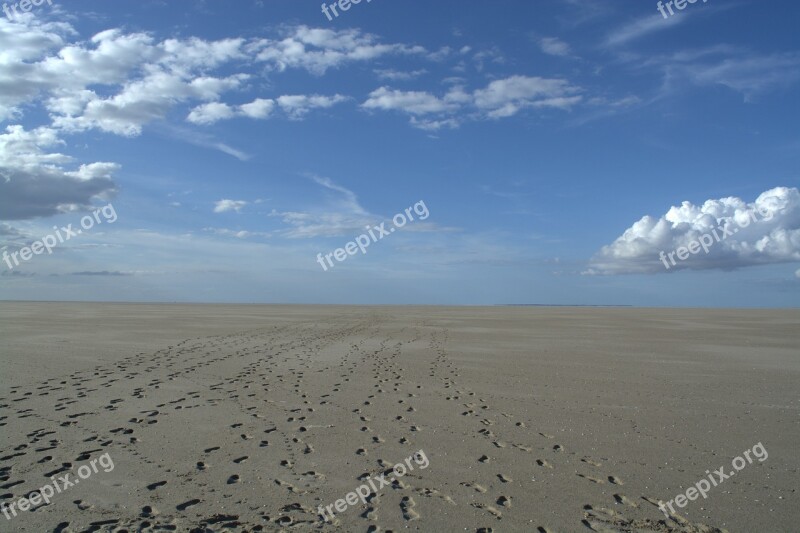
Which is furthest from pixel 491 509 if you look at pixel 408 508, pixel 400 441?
pixel 400 441

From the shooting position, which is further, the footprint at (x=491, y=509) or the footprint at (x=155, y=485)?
the footprint at (x=155, y=485)

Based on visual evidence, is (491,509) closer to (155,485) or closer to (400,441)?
(400,441)

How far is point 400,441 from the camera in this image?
29.9 ft

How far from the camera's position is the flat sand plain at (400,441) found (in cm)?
629

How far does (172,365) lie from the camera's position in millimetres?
17344

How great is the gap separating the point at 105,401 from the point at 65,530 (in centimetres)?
686

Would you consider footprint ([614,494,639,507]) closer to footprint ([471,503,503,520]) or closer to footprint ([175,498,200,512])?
footprint ([471,503,503,520])

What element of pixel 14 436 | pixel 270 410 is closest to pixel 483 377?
pixel 270 410

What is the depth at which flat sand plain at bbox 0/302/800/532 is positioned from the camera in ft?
20.6

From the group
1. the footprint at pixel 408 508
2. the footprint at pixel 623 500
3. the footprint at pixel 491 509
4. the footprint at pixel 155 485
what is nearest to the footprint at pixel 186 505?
the footprint at pixel 155 485

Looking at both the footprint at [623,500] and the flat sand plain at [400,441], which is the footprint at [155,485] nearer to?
the flat sand plain at [400,441]

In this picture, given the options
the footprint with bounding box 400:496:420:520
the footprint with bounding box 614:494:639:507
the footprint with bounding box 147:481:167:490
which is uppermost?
the footprint with bounding box 147:481:167:490

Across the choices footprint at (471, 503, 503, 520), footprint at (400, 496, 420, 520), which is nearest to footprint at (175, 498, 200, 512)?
footprint at (400, 496, 420, 520)

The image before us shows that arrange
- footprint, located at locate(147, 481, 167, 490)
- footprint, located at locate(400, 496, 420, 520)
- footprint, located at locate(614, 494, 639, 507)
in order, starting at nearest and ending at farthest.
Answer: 1. footprint, located at locate(400, 496, 420, 520)
2. footprint, located at locate(614, 494, 639, 507)
3. footprint, located at locate(147, 481, 167, 490)
